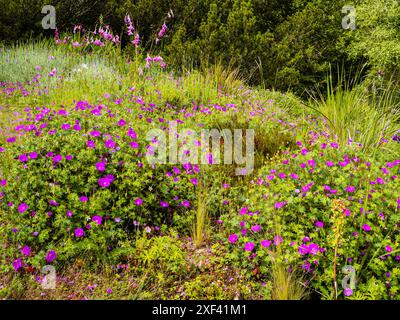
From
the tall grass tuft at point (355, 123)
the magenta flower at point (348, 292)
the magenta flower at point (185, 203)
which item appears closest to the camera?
the magenta flower at point (348, 292)

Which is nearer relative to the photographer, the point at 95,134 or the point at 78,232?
the point at 78,232

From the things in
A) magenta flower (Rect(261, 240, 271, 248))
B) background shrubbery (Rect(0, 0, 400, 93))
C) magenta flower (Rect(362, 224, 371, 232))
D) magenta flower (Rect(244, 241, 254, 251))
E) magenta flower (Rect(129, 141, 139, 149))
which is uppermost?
background shrubbery (Rect(0, 0, 400, 93))

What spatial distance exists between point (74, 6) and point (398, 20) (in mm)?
8059

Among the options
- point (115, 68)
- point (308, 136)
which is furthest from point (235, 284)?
point (115, 68)

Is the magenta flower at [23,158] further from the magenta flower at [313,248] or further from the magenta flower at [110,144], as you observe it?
the magenta flower at [313,248]

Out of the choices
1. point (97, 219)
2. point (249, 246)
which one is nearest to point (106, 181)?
point (97, 219)

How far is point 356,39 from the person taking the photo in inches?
480

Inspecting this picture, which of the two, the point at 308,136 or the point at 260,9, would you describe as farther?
the point at 260,9

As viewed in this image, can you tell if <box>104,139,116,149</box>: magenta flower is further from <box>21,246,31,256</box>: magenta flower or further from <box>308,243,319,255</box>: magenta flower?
<box>308,243,319,255</box>: magenta flower

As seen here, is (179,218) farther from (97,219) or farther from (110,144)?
(110,144)

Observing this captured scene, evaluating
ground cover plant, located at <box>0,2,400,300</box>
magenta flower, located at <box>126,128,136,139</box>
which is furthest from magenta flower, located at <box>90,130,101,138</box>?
magenta flower, located at <box>126,128,136,139</box>

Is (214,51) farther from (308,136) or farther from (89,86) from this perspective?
(308,136)

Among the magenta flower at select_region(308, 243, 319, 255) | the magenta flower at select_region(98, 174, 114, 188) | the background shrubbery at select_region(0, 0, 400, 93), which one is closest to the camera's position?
the magenta flower at select_region(308, 243, 319, 255)

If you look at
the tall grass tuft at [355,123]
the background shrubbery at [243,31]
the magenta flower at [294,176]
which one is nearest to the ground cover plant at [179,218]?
the magenta flower at [294,176]
